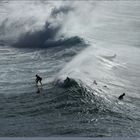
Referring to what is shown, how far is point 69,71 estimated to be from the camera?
27.6 meters

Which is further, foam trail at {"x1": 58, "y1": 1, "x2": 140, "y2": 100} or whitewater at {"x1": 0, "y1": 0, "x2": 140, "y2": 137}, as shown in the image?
foam trail at {"x1": 58, "y1": 1, "x2": 140, "y2": 100}

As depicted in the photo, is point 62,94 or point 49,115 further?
point 62,94

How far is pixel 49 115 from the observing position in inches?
808

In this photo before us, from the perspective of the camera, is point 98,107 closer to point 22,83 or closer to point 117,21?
point 22,83

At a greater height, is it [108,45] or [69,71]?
[69,71]

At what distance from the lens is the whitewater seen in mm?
19628

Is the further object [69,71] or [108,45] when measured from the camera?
[108,45]

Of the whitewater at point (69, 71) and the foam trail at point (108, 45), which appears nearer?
the whitewater at point (69, 71)

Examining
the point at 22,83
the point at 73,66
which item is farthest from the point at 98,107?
the point at 73,66

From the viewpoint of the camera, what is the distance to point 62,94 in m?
22.8

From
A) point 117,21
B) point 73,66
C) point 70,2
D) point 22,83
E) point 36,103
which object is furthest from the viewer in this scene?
point 70,2

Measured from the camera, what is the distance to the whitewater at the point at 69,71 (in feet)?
64.4

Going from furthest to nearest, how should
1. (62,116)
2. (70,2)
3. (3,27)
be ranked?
(70,2)
(3,27)
(62,116)

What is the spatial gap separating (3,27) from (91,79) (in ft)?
70.0
